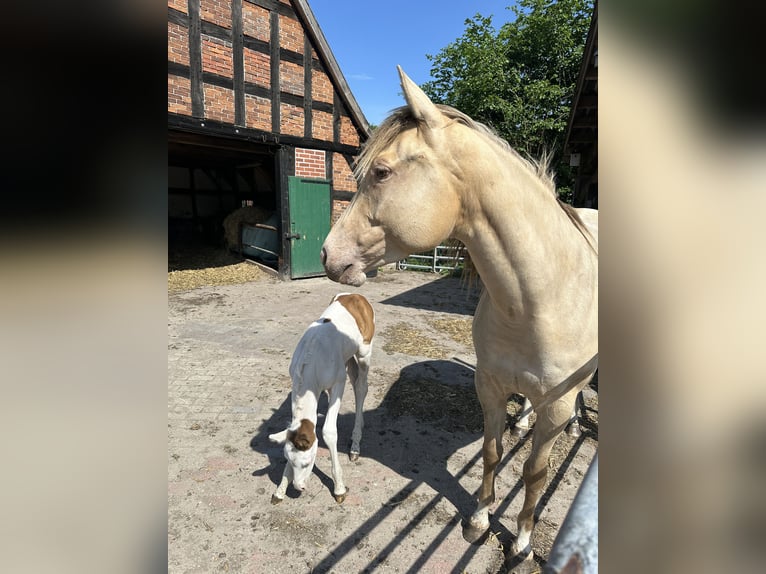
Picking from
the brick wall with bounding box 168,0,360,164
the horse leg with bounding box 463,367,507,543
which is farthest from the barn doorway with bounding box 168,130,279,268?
the horse leg with bounding box 463,367,507,543

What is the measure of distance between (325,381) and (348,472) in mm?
837

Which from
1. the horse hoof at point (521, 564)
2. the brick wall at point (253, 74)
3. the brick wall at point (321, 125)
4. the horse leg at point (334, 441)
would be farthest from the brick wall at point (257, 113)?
the horse hoof at point (521, 564)

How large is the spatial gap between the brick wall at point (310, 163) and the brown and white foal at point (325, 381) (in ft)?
23.3

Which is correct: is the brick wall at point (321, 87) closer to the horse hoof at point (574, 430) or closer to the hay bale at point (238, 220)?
the hay bale at point (238, 220)

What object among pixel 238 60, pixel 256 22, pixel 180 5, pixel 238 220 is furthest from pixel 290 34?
pixel 238 220

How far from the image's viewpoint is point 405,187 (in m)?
1.58

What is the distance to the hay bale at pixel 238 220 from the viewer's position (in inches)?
489

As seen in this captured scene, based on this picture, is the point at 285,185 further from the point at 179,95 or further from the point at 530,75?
the point at 530,75

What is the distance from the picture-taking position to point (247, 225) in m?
12.2

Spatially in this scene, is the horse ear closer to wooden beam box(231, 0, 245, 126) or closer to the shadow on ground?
the shadow on ground

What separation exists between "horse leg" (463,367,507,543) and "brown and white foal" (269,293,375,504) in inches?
35.0
